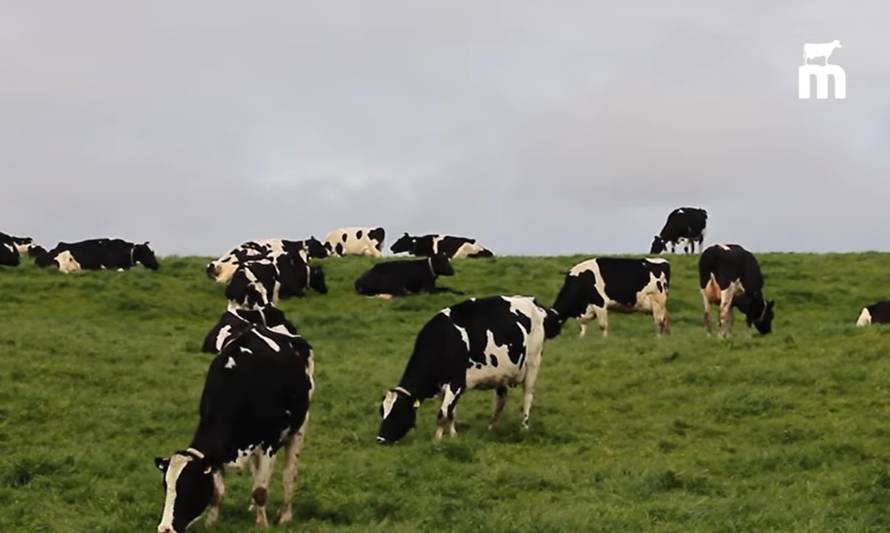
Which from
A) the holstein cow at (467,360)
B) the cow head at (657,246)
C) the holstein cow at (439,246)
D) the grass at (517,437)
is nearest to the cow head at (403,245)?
the holstein cow at (439,246)

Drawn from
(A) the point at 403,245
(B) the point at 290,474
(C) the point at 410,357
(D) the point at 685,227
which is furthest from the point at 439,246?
(B) the point at 290,474

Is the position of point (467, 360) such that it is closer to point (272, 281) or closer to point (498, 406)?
point (498, 406)

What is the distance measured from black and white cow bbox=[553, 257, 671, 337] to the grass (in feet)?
3.14

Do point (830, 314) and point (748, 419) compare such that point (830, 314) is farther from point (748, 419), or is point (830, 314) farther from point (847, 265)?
point (748, 419)

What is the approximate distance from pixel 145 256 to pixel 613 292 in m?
20.9

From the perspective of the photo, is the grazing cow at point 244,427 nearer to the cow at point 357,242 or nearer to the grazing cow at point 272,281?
the grazing cow at point 272,281

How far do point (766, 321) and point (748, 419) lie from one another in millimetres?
9947

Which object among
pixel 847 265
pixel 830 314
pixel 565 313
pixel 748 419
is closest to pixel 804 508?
pixel 748 419

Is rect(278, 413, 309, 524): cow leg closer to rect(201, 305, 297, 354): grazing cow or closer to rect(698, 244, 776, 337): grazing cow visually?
rect(201, 305, 297, 354): grazing cow

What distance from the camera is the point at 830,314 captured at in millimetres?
33281

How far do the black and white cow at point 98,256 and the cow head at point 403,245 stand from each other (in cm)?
1603

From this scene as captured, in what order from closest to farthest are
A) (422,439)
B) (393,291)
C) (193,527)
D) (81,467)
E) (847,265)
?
1. (193,527)
2. (81,467)
3. (422,439)
4. (393,291)
5. (847,265)

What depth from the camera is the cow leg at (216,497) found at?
11.1 m

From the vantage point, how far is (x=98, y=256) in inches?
1657
